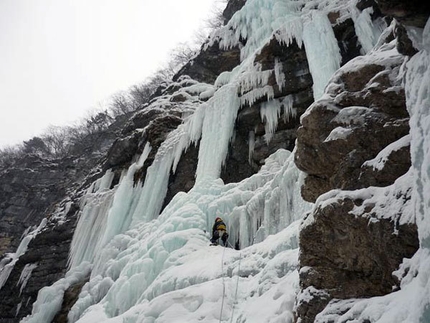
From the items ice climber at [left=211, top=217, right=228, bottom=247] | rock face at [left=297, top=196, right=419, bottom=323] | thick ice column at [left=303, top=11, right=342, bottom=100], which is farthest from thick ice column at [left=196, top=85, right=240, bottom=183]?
rock face at [left=297, top=196, right=419, bottom=323]

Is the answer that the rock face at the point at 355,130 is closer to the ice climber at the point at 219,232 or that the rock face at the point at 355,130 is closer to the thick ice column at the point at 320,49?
the ice climber at the point at 219,232

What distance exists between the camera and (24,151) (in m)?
34.0

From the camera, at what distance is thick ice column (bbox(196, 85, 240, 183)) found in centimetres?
1064

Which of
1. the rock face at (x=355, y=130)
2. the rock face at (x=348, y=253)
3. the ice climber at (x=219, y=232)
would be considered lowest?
the ice climber at (x=219, y=232)

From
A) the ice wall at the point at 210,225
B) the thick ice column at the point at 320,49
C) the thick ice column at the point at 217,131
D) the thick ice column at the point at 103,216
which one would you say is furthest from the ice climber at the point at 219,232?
the thick ice column at the point at 103,216

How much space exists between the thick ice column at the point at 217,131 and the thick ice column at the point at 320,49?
8.59ft

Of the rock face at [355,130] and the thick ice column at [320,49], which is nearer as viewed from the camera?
the rock face at [355,130]

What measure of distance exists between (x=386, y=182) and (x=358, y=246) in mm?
529

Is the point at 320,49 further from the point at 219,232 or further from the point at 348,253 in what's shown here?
the point at 348,253

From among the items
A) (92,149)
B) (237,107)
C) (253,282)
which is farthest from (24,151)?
(253,282)

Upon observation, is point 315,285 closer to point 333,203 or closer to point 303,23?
point 333,203

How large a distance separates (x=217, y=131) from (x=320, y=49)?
3963 mm

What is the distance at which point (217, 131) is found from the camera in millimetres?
11547

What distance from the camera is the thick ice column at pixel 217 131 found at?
10641 millimetres
